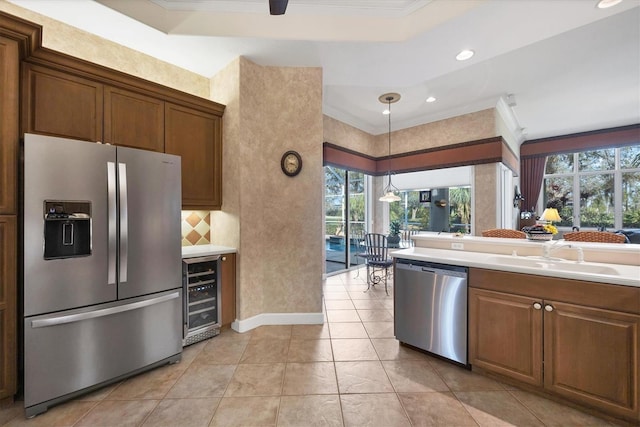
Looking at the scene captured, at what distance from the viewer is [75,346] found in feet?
5.96

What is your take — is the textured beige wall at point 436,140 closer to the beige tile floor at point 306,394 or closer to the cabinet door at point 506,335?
the cabinet door at point 506,335

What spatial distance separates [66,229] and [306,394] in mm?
2080

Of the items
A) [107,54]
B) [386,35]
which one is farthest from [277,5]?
[107,54]

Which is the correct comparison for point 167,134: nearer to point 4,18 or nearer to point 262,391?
point 4,18

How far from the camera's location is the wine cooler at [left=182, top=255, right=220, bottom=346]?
257 centimetres

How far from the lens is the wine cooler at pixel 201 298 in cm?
257

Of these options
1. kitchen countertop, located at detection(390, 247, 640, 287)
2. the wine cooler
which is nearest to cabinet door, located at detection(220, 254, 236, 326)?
the wine cooler

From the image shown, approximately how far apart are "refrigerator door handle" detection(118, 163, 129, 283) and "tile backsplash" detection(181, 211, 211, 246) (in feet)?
3.44

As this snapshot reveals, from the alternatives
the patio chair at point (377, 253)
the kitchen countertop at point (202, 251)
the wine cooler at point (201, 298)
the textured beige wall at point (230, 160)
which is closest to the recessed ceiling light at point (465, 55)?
the textured beige wall at point (230, 160)

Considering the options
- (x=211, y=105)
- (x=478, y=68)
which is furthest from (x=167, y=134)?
(x=478, y=68)

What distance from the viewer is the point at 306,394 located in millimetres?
1927

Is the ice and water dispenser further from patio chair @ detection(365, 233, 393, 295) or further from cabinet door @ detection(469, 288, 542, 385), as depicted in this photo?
patio chair @ detection(365, 233, 393, 295)

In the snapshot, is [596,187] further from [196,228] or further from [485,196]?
Answer: [196,228]

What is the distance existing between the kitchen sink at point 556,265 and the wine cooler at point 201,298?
2646 millimetres
